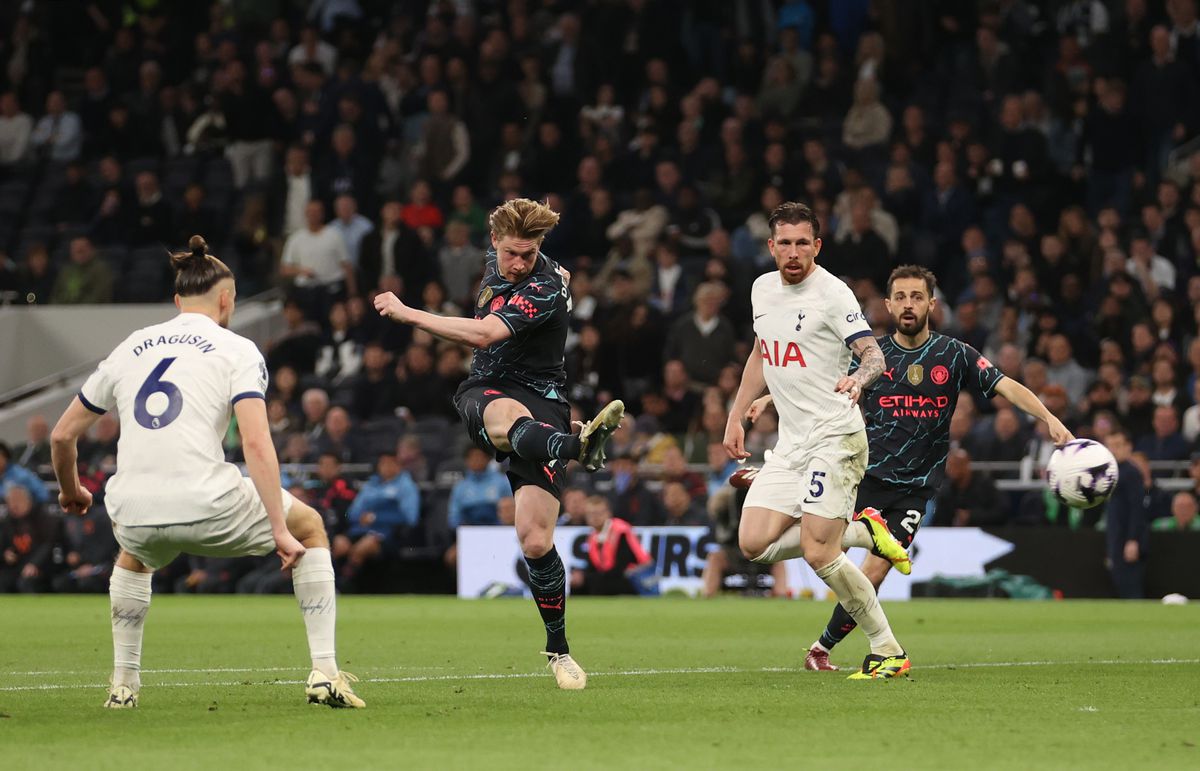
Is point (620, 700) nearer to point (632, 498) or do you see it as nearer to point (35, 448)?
point (632, 498)

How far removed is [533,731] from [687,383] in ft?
47.6

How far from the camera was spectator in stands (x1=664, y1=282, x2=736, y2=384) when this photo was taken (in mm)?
21469

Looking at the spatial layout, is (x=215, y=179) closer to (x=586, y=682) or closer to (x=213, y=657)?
(x=213, y=657)

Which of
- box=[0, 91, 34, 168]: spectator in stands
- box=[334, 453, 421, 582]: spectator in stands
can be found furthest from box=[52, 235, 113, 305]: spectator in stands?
box=[334, 453, 421, 582]: spectator in stands

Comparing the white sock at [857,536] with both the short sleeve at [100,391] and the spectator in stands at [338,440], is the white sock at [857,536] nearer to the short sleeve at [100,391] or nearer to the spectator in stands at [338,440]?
the short sleeve at [100,391]

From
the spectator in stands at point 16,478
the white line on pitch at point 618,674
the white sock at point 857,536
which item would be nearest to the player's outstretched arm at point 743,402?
the white sock at point 857,536

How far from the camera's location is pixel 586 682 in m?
9.34

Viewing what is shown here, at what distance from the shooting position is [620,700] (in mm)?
8430

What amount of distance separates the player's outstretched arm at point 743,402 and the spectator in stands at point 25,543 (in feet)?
46.0

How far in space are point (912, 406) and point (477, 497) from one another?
422 inches

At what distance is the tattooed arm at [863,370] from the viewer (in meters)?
9.05

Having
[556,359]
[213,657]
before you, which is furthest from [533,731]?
[213,657]

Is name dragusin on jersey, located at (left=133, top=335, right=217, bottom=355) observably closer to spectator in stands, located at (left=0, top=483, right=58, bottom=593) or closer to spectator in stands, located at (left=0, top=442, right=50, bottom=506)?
spectator in stands, located at (left=0, top=483, right=58, bottom=593)

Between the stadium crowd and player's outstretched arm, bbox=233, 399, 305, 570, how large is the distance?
1264 centimetres
